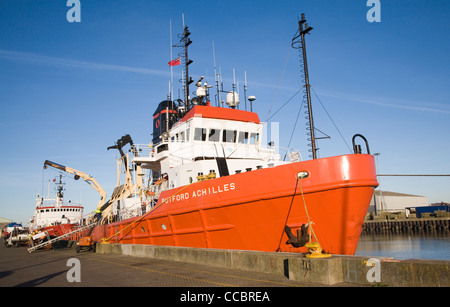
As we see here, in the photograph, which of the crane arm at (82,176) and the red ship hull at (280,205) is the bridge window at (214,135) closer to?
the red ship hull at (280,205)

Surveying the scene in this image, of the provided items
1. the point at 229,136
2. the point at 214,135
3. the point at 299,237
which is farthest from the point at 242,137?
the point at 299,237

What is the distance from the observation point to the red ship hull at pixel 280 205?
9.02 m

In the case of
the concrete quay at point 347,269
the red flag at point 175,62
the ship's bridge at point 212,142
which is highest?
the red flag at point 175,62

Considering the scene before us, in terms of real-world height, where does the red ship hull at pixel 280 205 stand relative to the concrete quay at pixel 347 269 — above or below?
above

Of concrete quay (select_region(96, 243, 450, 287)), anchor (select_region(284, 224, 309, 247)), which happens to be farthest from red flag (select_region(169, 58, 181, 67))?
anchor (select_region(284, 224, 309, 247))

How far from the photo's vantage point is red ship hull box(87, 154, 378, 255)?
9016 millimetres

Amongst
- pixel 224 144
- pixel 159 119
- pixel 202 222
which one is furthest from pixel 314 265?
pixel 159 119

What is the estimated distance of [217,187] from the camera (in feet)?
36.9

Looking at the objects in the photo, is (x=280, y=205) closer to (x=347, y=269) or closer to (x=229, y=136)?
(x=347, y=269)

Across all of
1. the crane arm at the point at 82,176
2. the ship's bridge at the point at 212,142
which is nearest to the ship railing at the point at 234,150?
the ship's bridge at the point at 212,142

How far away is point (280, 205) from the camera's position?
31.9ft
